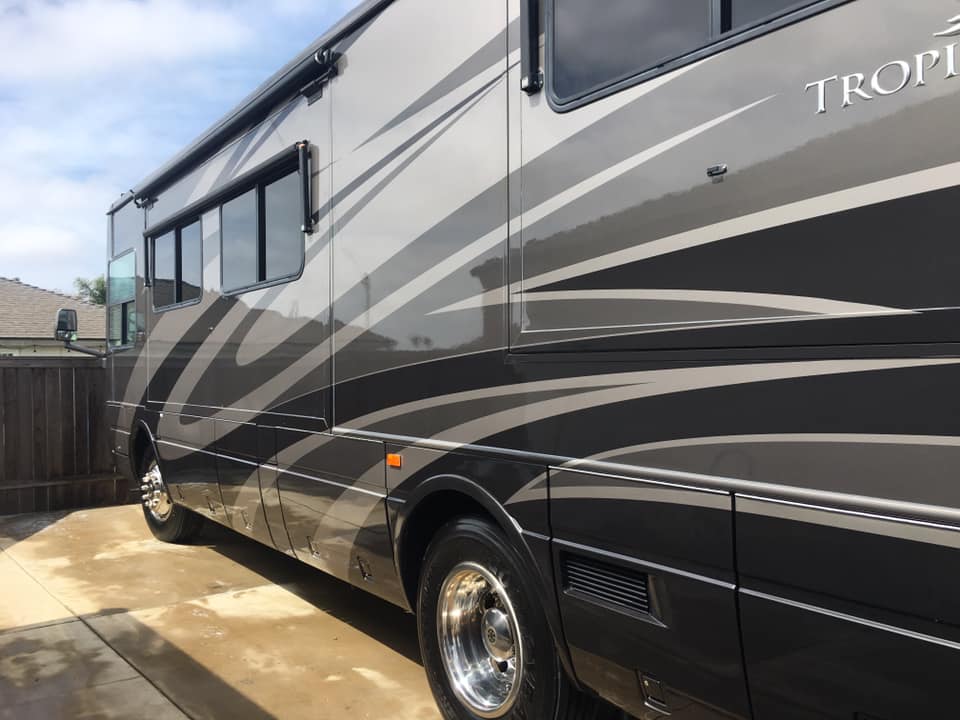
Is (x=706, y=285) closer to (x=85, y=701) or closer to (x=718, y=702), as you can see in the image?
(x=718, y=702)

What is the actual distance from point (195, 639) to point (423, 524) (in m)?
2.07

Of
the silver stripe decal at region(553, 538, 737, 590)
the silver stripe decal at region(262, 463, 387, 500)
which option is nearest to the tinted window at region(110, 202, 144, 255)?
the silver stripe decal at region(262, 463, 387, 500)

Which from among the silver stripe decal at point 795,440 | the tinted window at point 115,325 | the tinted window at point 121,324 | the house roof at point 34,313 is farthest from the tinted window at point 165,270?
the house roof at point 34,313

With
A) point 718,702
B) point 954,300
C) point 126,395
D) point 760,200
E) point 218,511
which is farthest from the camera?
point 126,395

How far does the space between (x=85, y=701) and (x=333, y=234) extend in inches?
99.6

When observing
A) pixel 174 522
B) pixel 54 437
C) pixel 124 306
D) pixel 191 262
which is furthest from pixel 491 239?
pixel 54 437

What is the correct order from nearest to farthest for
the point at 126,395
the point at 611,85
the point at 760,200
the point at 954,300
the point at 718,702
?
1. the point at 954,300
2. the point at 760,200
3. the point at 718,702
4. the point at 611,85
5. the point at 126,395

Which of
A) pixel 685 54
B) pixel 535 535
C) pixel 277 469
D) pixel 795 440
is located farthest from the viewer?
pixel 277 469

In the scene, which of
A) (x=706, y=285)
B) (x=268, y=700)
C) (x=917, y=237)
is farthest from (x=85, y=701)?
(x=917, y=237)

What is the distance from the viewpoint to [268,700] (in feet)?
13.1

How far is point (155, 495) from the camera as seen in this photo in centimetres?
738

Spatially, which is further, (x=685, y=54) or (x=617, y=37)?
(x=617, y=37)

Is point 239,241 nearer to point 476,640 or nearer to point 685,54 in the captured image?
point 476,640

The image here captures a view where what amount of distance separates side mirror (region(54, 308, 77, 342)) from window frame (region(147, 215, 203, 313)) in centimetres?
151
